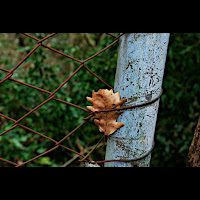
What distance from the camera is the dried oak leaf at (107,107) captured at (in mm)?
652

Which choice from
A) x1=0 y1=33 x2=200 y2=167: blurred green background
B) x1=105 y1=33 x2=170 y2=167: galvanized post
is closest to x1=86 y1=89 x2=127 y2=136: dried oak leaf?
x1=105 y1=33 x2=170 y2=167: galvanized post

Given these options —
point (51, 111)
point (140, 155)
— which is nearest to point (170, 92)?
point (51, 111)

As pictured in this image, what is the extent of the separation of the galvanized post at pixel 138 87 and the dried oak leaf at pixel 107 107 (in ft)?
0.06

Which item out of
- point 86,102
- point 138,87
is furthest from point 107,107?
point 86,102

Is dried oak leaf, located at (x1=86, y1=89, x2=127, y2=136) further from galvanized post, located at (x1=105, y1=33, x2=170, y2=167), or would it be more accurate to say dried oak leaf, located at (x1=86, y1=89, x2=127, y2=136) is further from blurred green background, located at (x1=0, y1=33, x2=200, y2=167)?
blurred green background, located at (x1=0, y1=33, x2=200, y2=167)

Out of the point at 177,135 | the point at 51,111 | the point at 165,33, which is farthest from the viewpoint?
the point at 177,135

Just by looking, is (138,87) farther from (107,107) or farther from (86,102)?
(86,102)

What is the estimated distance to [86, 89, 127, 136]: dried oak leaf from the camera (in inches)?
25.7

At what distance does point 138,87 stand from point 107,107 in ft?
0.42

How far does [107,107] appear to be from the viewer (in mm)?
674

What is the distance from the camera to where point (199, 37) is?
5.82ft

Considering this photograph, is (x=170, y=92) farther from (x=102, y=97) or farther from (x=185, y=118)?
(x=102, y=97)

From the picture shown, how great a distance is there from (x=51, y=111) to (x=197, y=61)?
145 centimetres
